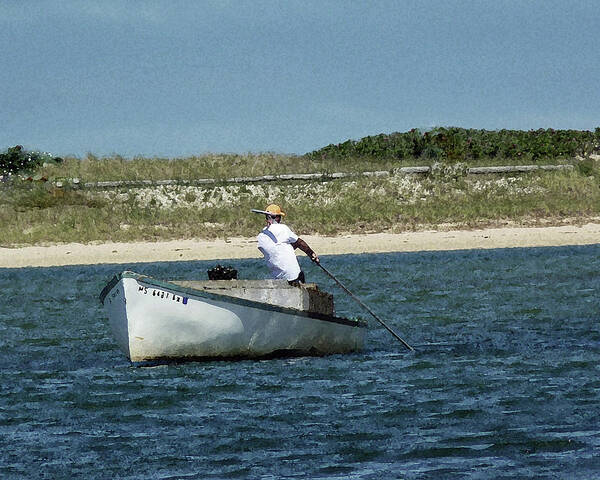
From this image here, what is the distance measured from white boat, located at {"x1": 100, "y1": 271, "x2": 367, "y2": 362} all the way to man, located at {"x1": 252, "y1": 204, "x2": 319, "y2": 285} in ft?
0.87

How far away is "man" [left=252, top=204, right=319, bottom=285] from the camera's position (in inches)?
992

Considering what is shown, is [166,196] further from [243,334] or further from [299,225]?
[243,334]

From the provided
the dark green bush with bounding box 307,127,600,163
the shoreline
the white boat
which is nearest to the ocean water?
the white boat

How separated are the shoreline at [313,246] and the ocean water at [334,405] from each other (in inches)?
747

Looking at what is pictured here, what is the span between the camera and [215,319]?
24.2 metres

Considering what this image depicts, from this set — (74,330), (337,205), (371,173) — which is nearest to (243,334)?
(74,330)

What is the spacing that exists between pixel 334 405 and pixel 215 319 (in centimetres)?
432

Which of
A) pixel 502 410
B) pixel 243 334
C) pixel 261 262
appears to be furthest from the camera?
pixel 261 262

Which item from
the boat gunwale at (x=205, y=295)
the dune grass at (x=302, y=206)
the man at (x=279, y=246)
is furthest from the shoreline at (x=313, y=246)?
the boat gunwale at (x=205, y=295)

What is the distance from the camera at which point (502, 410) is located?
64.1 ft

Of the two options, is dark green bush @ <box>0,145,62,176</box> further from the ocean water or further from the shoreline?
the ocean water

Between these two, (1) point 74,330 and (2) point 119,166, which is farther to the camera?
(2) point 119,166

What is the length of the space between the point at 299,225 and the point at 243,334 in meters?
34.4

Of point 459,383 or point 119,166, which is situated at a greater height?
point 119,166
